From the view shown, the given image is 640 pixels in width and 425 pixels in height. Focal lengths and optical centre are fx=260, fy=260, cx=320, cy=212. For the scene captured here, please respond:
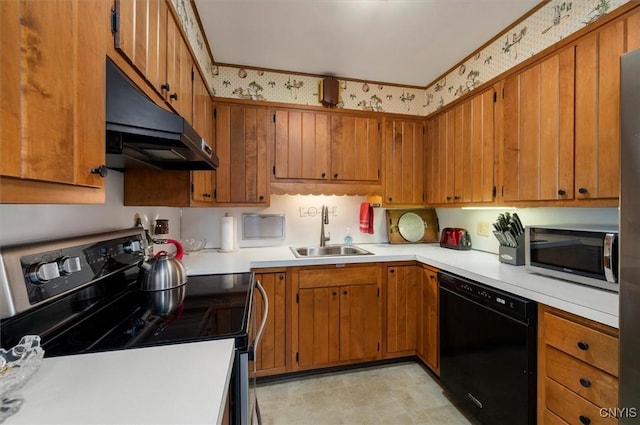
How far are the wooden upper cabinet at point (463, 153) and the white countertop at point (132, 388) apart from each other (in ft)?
6.82

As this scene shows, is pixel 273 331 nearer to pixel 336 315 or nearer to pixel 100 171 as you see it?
pixel 336 315

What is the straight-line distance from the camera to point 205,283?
139cm

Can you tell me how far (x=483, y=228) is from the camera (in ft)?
7.57

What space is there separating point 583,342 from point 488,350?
493 mm

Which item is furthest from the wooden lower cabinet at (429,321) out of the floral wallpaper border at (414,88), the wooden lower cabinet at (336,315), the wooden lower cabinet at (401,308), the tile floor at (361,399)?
the floral wallpaper border at (414,88)

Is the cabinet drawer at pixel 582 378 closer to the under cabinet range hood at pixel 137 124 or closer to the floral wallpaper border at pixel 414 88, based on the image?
the floral wallpaper border at pixel 414 88

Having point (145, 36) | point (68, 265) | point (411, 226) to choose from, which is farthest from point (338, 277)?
point (145, 36)

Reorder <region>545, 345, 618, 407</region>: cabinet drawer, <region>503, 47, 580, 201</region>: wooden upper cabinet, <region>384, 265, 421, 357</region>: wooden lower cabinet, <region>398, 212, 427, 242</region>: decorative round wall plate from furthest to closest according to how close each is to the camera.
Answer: <region>398, 212, 427, 242</region>: decorative round wall plate, <region>384, 265, 421, 357</region>: wooden lower cabinet, <region>503, 47, 580, 201</region>: wooden upper cabinet, <region>545, 345, 618, 407</region>: cabinet drawer

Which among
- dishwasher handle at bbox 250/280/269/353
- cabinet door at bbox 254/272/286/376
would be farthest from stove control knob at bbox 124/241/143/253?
cabinet door at bbox 254/272/286/376

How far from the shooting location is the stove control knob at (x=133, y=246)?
4.22 feet

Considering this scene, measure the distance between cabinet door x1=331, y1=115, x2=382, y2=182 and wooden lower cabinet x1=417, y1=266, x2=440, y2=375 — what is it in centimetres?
103

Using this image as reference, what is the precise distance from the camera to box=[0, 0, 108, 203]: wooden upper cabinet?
0.43 metres

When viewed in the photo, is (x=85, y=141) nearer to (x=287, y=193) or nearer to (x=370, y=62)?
(x=287, y=193)

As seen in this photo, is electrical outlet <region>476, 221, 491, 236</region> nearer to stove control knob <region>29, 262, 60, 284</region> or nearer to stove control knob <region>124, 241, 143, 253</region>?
stove control knob <region>124, 241, 143, 253</region>
